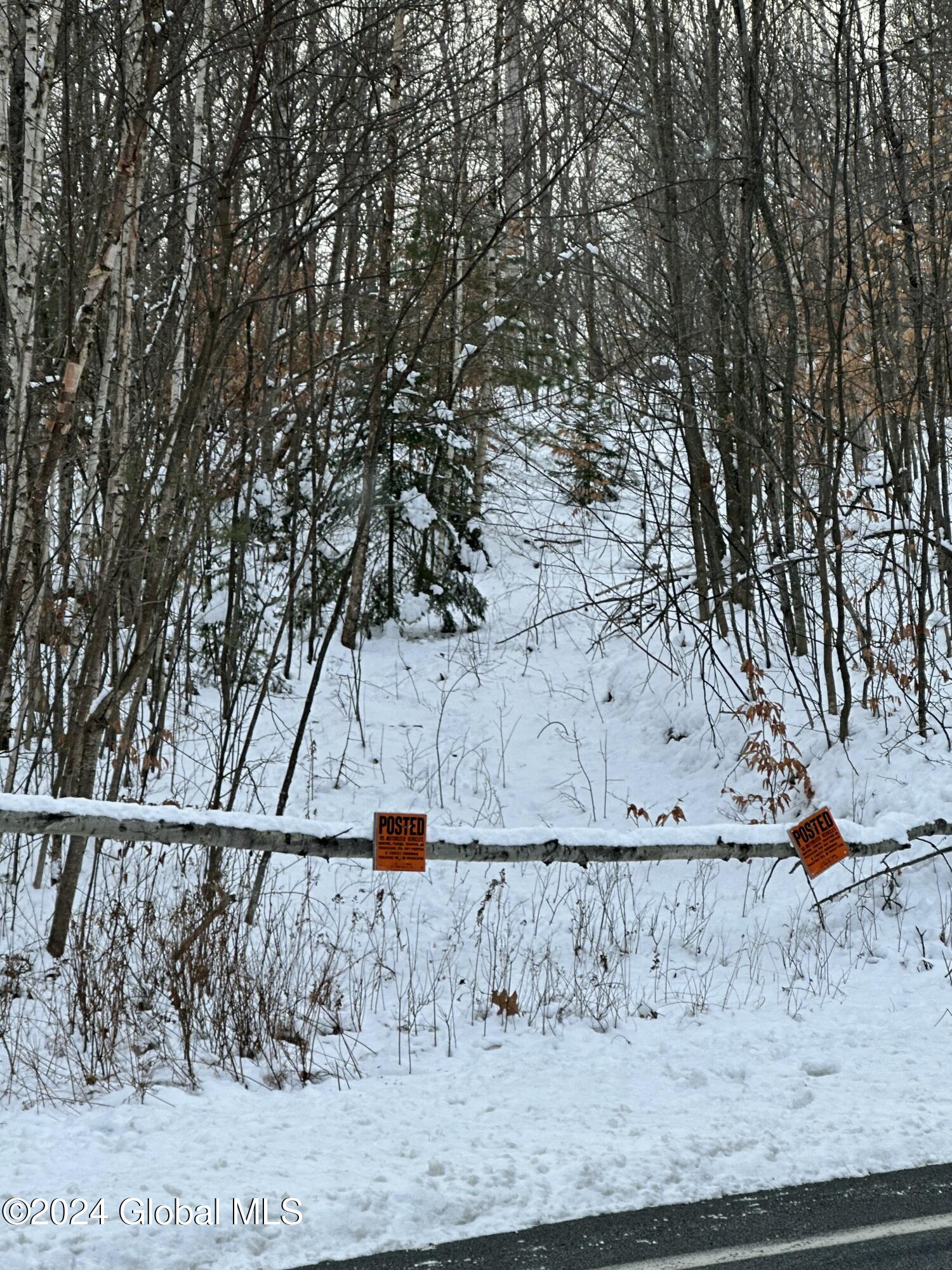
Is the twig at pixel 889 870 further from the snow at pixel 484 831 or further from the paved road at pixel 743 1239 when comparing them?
the paved road at pixel 743 1239

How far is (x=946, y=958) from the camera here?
5.80 meters

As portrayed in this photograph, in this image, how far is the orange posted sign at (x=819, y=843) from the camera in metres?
5.51

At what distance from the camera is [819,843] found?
552cm

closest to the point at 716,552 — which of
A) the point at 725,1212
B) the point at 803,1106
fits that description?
the point at 803,1106

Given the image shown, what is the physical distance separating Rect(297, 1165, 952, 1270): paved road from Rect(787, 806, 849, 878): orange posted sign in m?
2.15

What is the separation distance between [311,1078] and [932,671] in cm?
631

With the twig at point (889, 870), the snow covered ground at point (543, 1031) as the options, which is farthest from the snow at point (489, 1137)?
the twig at point (889, 870)

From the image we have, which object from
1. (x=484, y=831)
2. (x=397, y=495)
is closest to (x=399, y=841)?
(x=484, y=831)

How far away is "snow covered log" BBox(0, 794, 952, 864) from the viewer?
14.8 feet

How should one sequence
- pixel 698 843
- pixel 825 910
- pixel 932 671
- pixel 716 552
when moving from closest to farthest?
pixel 698 843 → pixel 825 910 → pixel 932 671 → pixel 716 552

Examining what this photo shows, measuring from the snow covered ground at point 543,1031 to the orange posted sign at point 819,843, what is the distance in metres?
0.65

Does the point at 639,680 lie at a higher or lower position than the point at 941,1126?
higher

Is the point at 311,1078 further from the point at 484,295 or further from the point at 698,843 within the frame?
the point at 484,295

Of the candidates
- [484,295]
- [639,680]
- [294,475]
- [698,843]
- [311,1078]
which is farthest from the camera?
[484,295]
